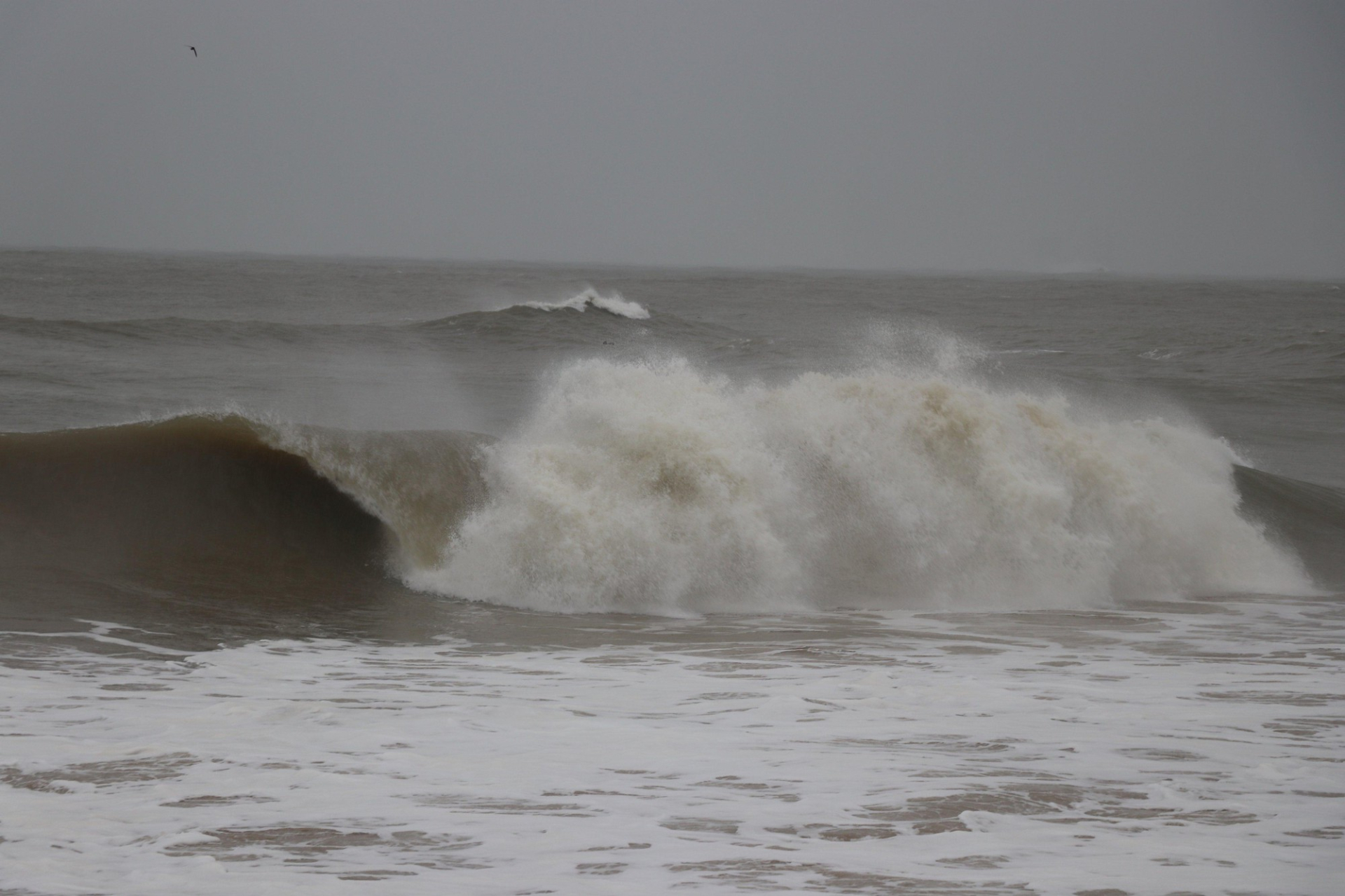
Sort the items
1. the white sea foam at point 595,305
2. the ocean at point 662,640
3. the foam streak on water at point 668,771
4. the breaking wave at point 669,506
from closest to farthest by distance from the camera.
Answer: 1. the foam streak on water at point 668,771
2. the ocean at point 662,640
3. the breaking wave at point 669,506
4. the white sea foam at point 595,305

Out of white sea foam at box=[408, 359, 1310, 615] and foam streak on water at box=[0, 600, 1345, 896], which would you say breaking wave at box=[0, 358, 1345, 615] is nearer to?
white sea foam at box=[408, 359, 1310, 615]

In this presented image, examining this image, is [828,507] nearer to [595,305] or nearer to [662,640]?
[662,640]

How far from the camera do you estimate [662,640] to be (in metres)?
7.47

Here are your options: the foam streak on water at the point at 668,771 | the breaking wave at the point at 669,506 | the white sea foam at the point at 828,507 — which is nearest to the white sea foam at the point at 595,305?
the white sea foam at the point at 828,507

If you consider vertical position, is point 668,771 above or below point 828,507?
below

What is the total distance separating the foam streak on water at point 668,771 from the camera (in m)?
3.50

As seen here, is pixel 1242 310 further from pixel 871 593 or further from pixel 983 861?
pixel 983 861

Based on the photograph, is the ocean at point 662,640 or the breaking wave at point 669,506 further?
the breaking wave at point 669,506

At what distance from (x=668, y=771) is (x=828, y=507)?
18.2ft

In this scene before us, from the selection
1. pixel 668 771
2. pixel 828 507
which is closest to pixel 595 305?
pixel 828 507

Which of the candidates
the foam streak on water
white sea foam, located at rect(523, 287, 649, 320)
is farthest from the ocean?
white sea foam, located at rect(523, 287, 649, 320)

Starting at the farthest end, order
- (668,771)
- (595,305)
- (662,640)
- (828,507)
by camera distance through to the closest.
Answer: (595,305) < (828,507) < (662,640) < (668,771)

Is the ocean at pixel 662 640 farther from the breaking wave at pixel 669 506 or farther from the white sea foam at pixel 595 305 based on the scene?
the white sea foam at pixel 595 305

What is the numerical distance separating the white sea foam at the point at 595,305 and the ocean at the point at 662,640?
12705 mm
